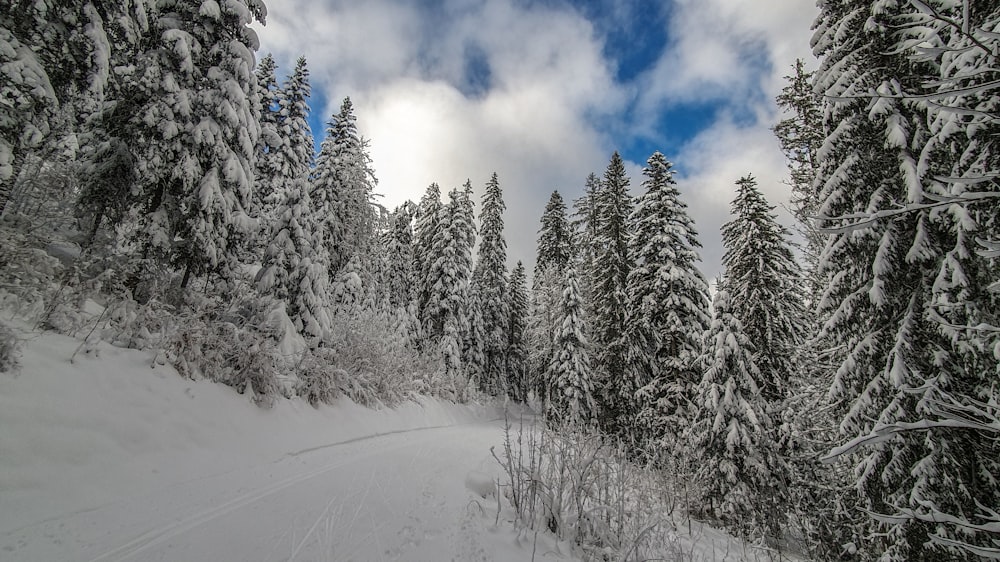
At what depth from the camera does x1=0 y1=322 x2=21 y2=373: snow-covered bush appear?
505 cm

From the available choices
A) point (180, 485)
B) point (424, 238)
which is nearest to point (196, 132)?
point (180, 485)

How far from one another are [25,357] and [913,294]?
12925 millimetres

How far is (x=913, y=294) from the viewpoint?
7.13 meters

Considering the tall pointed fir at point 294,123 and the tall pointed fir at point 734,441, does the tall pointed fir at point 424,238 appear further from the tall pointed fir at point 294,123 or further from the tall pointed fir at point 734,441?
the tall pointed fir at point 734,441

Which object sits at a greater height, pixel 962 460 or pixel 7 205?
pixel 7 205

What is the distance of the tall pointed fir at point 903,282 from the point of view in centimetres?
609

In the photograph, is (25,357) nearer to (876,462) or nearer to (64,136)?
(64,136)

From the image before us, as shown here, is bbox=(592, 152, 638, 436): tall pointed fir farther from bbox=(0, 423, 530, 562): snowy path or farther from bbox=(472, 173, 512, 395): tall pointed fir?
bbox=(0, 423, 530, 562): snowy path

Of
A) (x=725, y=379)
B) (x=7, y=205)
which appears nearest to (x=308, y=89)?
(x=7, y=205)

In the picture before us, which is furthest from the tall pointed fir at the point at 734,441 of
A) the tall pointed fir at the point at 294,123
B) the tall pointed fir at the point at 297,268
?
the tall pointed fir at the point at 294,123

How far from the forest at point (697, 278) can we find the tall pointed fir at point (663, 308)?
16cm

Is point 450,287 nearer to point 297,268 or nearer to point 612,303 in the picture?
point 612,303

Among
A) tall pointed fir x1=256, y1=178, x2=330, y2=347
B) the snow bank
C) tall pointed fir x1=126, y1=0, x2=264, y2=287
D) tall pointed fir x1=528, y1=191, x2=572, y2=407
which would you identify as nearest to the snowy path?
the snow bank

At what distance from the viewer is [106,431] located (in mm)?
5645
